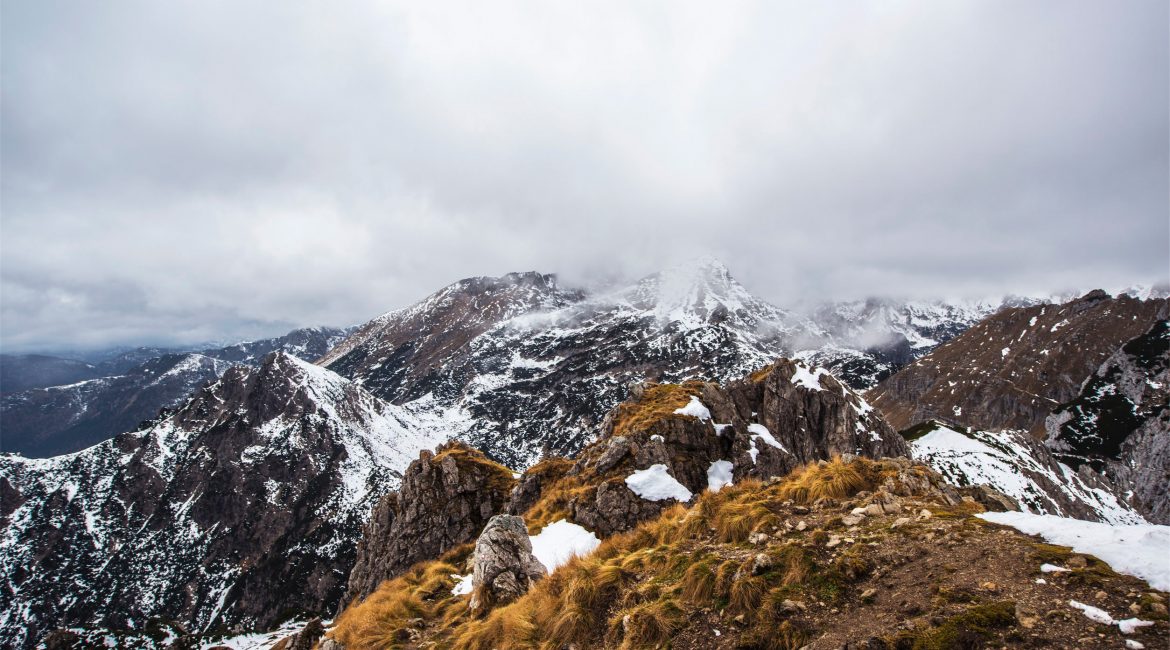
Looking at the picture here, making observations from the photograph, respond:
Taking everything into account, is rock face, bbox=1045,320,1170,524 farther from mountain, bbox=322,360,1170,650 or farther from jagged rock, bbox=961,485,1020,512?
mountain, bbox=322,360,1170,650

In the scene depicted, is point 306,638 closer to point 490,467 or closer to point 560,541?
point 560,541

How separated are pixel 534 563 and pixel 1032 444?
16341 centimetres

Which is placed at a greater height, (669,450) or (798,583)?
(669,450)

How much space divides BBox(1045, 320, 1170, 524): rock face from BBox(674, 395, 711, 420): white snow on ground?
15471 centimetres

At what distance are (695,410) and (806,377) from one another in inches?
1244

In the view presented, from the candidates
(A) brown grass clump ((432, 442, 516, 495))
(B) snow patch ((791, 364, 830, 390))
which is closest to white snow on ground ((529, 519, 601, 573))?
(A) brown grass clump ((432, 442, 516, 495))

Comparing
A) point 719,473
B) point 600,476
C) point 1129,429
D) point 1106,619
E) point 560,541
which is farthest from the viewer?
point 1129,429

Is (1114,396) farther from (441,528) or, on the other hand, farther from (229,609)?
(229,609)

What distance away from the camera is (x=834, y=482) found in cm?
1191

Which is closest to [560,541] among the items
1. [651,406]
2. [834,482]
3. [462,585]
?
[462,585]

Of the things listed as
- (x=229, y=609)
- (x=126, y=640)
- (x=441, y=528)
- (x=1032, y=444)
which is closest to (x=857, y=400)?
(x=441, y=528)

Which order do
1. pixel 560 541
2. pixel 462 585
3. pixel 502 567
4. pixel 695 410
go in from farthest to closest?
1. pixel 695 410
2. pixel 560 541
3. pixel 462 585
4. pixel 502 567

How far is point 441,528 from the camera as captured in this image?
35.7m

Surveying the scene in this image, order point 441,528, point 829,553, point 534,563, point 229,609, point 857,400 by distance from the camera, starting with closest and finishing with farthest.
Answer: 1. point 829,553
2. point 534,563
3. point 441,528
4. point 857,400
5. point 229,609
